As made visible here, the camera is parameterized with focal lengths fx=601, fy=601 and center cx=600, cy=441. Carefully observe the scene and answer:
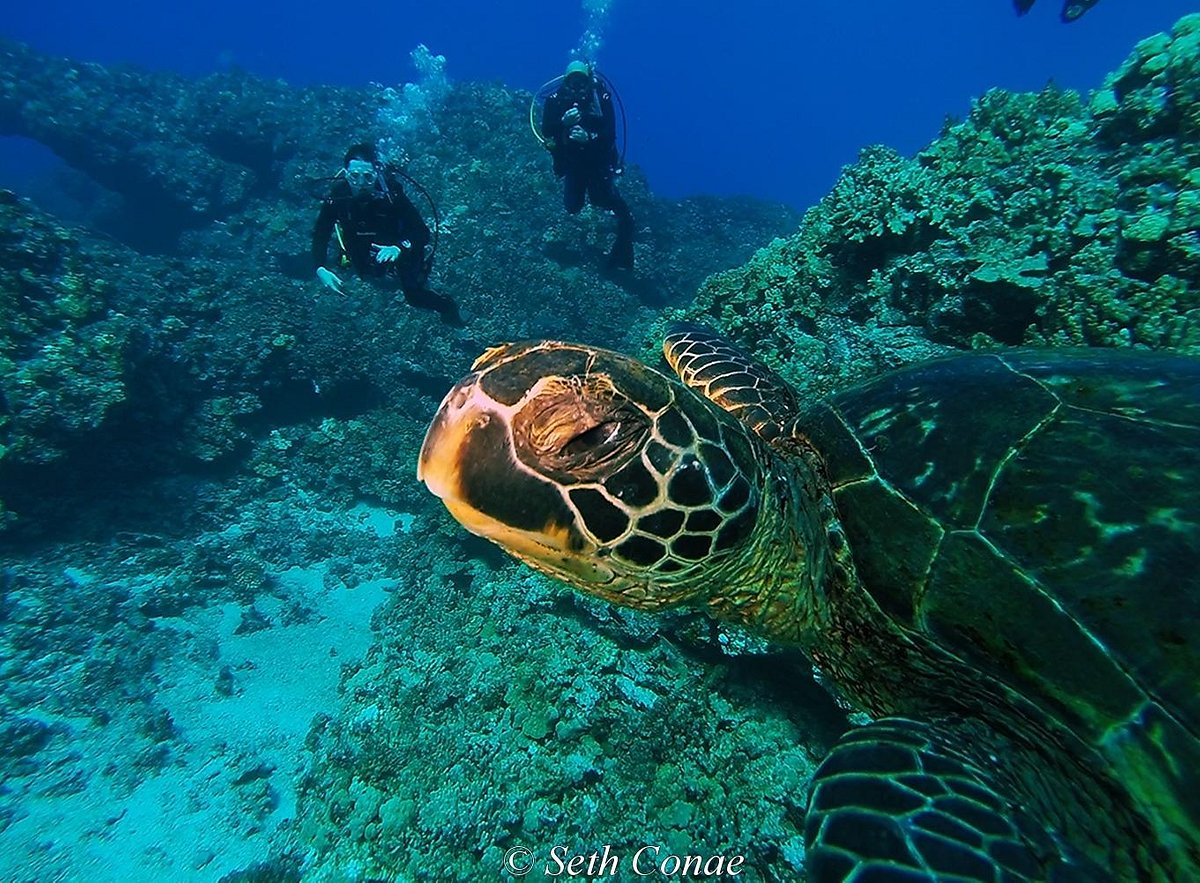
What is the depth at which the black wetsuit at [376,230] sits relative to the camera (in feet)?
23.5

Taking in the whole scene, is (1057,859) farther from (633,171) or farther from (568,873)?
(633,171)

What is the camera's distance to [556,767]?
3182mm

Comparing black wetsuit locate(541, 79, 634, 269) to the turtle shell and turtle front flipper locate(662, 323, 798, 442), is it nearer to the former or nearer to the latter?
turtle front flipper locate(662, 323, 798, 442)

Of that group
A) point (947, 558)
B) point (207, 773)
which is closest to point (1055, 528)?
point (947, 558)

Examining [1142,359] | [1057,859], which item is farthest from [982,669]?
→ [1142,359]

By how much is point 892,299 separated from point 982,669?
9.07ft

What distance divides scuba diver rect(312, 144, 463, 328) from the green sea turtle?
672 cm

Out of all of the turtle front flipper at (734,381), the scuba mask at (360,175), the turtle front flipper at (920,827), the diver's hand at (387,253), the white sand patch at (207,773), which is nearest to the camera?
the turtle front flipper at (920,827)

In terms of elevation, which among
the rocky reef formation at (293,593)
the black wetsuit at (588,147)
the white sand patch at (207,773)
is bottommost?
the white sand patch at (207,773)

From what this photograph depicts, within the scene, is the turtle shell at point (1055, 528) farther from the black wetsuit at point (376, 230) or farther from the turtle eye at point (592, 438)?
the black wetsuit at point (376, 230)

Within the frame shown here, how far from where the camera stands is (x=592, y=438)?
4.30ft

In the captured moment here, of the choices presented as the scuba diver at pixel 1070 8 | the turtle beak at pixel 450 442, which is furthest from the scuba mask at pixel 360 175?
the scuba diver at pixel 1070 8

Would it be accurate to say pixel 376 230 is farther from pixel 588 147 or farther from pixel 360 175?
pixel 588 147

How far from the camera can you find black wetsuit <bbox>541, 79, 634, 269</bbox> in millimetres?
8516
